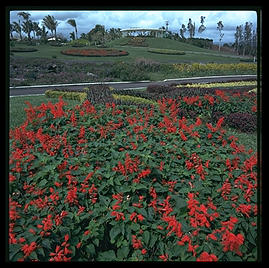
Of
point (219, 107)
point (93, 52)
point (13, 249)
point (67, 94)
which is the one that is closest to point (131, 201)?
point (13, 249)

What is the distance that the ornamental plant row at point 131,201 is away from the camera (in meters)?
1.78

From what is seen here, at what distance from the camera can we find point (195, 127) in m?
3.88

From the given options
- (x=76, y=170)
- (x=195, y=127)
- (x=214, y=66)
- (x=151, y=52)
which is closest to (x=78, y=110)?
(x=195, y=127)

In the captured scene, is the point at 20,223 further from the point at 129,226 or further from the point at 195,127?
the point at 195,127

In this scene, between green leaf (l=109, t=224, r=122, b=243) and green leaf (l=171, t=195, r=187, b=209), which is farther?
green leaf (l=171, t=195, r=187, b=209)

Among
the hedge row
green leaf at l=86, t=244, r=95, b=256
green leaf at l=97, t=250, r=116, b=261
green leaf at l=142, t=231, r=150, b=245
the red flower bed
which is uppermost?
the red flower bed

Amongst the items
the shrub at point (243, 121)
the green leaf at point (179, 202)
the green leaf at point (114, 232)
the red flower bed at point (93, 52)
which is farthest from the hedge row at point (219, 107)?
the red flower bed at point (93, 52)

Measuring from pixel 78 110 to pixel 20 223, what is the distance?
282cm

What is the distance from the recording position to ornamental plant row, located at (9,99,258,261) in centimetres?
178

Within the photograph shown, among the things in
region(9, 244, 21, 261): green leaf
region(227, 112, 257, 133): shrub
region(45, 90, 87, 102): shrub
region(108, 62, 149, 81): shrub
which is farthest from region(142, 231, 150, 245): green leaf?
region(108, 62, 149, 81): shrub

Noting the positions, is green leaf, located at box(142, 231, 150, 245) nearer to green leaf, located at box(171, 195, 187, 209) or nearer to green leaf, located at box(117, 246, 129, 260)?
green leaf, located at box(117, 246, 129, 260)

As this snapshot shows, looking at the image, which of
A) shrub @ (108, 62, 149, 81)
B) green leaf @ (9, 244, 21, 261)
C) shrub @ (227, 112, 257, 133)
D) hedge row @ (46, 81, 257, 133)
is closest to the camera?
green leaf @ (9, 244, 21, 261)

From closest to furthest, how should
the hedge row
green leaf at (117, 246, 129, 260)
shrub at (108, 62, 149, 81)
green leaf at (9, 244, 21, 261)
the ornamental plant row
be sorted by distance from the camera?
green leaf at (9, 244, 21, 261)
the ornamental plant row
green leaf at (117, 246, 129, 260)
the hedge row
shrub at (108, 62, 149, 81)

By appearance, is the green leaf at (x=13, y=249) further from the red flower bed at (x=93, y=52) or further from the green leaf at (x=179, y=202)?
the red flower bed at (x=93, y=52)
